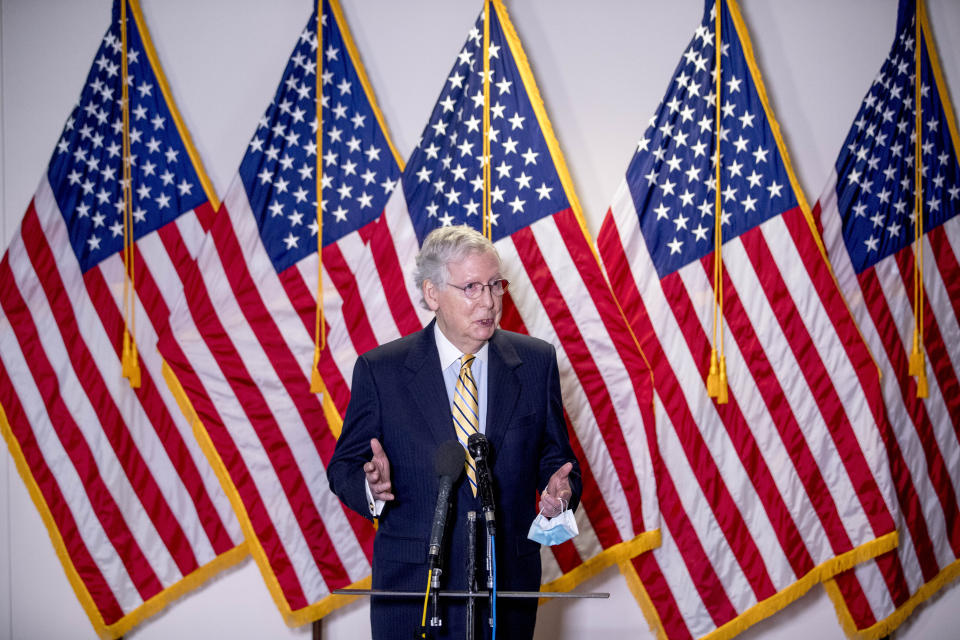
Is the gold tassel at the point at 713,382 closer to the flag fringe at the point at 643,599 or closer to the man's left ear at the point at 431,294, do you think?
the flag fringe at the point at 643,599

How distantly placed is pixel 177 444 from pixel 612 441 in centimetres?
164

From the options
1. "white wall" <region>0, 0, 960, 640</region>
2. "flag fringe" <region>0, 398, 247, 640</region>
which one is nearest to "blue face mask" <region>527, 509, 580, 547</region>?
"white wall" <region>0, 0, 960, 640</region>

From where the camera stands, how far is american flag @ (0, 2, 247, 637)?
327 cm

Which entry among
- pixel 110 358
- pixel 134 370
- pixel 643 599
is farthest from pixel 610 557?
pixel 110 358

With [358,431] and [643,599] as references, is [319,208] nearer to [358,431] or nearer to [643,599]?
[358,431]

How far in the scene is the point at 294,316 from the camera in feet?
10.5

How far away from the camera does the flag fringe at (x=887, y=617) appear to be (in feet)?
10.6

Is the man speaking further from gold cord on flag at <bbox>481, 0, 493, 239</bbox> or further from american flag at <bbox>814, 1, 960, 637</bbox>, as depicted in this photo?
american flag at <bbox>814, 1, 960, 637</bbox>

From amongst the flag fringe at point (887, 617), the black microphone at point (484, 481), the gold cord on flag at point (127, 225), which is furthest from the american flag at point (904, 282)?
the gold cord on flag at point (127, 225)

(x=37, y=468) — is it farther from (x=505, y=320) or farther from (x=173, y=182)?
(x=505, y=320)

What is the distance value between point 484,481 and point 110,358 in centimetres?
216

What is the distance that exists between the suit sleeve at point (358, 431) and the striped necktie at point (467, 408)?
0.21 metres

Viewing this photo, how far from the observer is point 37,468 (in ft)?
10.8

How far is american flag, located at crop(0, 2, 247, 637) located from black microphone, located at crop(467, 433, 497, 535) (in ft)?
6.33
